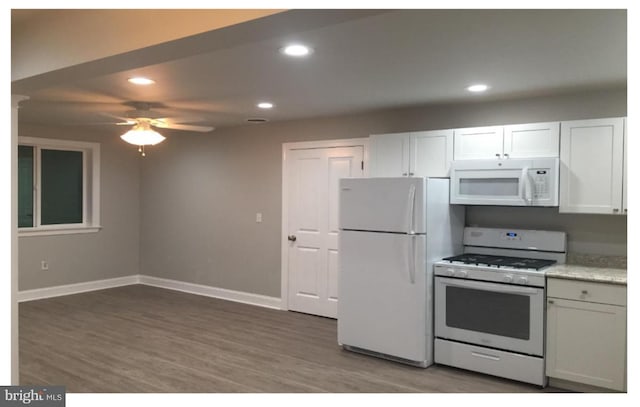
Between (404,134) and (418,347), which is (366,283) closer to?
(418,347)

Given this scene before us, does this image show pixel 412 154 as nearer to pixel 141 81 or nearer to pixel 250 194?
pixel 141 81

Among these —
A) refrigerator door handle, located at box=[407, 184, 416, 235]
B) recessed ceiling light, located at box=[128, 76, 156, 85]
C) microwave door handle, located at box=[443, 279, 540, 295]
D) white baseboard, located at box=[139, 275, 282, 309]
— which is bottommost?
white baseboard, located at box=[139, 275, 282, 309]

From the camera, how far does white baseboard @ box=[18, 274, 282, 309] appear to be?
663 centimetres

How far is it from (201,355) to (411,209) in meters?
2.22

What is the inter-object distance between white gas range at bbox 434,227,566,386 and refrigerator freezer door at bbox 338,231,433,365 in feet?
0.59

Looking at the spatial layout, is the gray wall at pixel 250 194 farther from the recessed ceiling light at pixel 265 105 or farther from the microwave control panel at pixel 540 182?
the recessed ceiling light at pixel 265 105

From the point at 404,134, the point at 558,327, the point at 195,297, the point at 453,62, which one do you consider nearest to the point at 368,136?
the point at 404,134

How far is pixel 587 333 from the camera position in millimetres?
3750

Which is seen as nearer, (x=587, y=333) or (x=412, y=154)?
(x=587, y=333)

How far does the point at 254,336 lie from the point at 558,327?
A: 279cm

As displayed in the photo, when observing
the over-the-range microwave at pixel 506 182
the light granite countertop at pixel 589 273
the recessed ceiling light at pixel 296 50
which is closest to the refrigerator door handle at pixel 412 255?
the over-the-range microwave at pixel 506 182

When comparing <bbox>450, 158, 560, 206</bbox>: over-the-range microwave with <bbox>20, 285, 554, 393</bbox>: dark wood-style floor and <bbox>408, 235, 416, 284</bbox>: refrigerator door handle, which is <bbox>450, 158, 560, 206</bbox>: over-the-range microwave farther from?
<bbox>20, 285, 554, 393</bbox>: dark wood-style floor

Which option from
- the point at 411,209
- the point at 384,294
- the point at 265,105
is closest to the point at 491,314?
the point at 384,294

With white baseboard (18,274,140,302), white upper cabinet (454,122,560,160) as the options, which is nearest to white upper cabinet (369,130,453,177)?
white upper cabinet (454,122,560,160)
